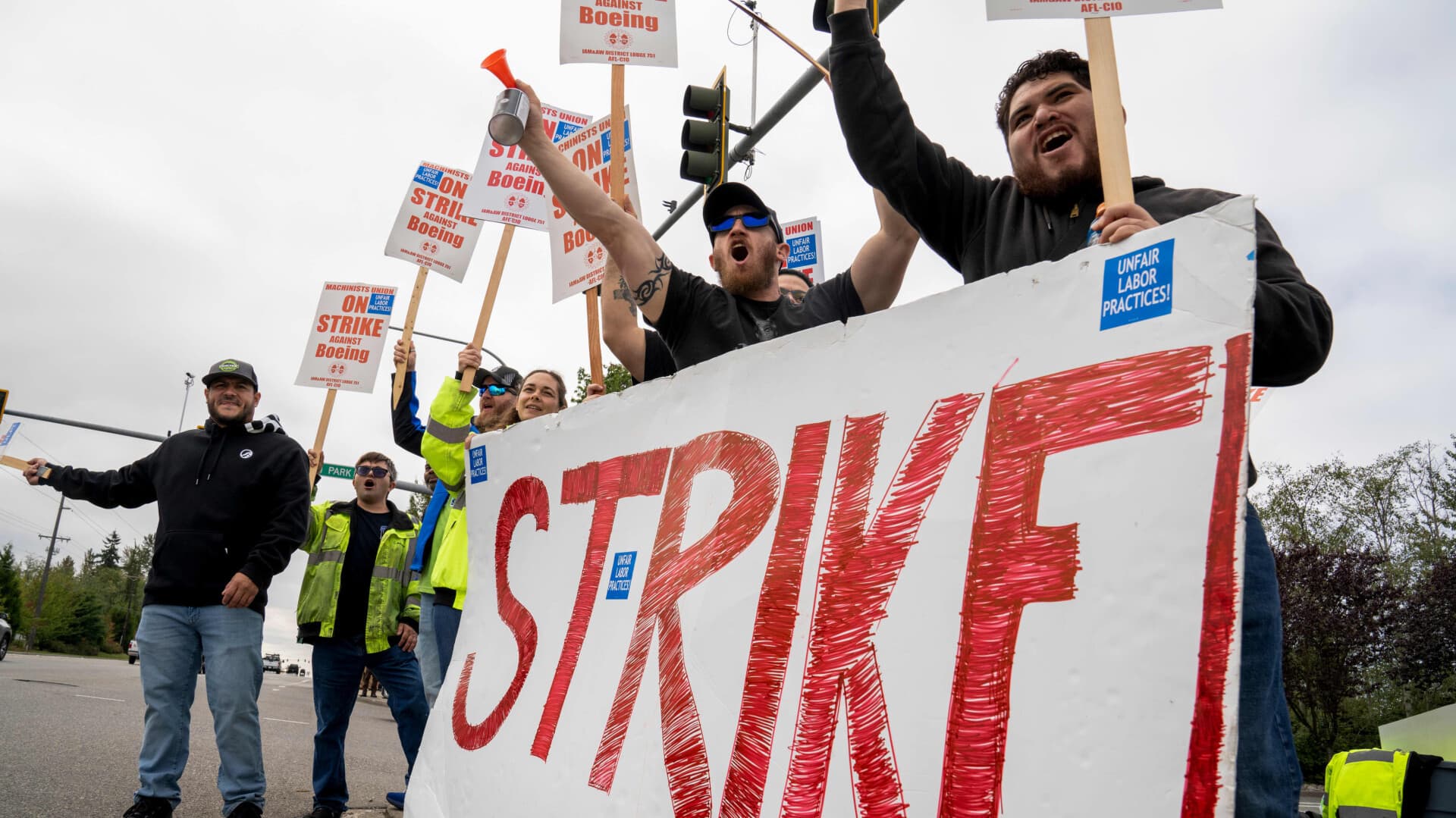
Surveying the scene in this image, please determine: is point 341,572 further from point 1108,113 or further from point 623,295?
point 1108,113

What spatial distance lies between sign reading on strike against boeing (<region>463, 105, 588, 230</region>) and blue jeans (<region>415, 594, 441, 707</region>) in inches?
71.6

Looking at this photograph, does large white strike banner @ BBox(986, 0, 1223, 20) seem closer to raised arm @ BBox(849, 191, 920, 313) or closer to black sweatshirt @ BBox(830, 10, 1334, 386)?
black sweatshirt @ BBox(830, 10, 1334, 386)

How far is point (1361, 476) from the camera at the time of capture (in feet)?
94.1

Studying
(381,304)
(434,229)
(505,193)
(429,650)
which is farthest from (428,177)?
(429,650)

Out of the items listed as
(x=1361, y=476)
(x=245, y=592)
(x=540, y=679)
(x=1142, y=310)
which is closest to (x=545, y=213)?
(x=245, y=592)

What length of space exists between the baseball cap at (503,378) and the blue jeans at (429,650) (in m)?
1.02

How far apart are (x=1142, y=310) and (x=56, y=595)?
87.9m

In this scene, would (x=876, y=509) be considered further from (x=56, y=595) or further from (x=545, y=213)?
(x=56, y=595)

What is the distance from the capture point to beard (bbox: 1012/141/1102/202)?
198 cm

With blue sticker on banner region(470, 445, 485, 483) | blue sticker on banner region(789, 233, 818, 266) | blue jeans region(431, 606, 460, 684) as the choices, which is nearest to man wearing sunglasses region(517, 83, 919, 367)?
blue sticker on banner region(470, 445, 485, 483)

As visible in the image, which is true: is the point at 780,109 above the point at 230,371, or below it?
above

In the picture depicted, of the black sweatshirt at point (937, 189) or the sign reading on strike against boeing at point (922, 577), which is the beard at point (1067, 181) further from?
the sign reading on strike against boeing at point (922, 577)

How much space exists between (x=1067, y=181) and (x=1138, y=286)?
54 cm

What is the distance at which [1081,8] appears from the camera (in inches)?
77.1
